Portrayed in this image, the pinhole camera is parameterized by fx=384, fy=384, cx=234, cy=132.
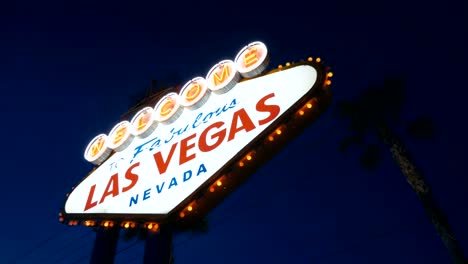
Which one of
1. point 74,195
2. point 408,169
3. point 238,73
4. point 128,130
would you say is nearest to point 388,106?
point 408,169

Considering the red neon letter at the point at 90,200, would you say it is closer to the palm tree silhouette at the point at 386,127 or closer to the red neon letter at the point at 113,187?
the red neon letter at the point at 113,187

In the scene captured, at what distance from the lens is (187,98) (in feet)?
29.2

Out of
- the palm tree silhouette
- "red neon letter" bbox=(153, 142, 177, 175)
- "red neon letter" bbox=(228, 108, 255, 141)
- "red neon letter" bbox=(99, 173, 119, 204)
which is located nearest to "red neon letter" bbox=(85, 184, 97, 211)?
"red neon letter" bbox=(99, 173, 119, 204)

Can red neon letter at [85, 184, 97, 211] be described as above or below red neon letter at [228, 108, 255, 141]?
below

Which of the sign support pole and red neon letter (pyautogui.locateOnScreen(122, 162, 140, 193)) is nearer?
the sign support pole

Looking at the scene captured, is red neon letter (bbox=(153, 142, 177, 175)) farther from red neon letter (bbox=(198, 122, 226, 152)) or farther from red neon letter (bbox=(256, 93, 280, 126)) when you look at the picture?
red neon letter (bbox=(256, 93, 280, 126))

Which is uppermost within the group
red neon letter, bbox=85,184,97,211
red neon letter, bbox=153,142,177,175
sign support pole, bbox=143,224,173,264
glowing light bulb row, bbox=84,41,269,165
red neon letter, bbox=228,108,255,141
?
glowing light bulb row, bbox=84,41,269,165

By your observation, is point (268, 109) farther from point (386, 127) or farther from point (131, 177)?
point (386, 127)

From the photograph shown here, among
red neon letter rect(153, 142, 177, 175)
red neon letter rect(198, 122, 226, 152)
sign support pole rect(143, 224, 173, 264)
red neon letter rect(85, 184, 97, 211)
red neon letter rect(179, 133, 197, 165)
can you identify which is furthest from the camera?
red neon letter rect(85, 184, 97, 211)

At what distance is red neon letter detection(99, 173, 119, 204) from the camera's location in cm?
819

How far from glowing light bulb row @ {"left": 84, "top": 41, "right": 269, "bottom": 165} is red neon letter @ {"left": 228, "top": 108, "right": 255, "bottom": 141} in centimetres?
112

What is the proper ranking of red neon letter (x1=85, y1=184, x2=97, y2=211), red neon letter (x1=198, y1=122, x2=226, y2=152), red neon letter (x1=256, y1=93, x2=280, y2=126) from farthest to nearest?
red neon letter (x1=85, y1=184, x2=97, y2=211), red neon letter (x1=198, y1=122, x2=226, y2=152), red neon letter (x1=256, y1=93, x2=280, y2=126)

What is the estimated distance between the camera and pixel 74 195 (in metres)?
9.20

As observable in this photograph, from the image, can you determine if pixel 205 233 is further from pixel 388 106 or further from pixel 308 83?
pixel 308 83
